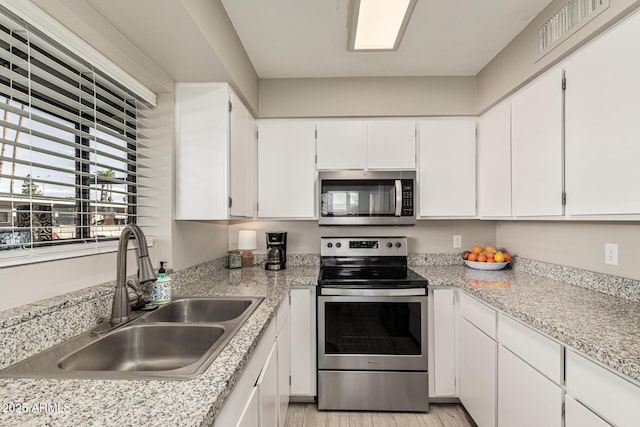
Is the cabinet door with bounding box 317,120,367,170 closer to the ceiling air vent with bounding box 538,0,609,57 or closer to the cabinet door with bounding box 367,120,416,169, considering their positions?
the cabinet door with bounding box 367,120,416,169

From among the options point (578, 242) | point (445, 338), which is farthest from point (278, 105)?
point (578, 242)

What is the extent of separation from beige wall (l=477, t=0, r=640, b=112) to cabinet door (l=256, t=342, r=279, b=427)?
210 centimetres

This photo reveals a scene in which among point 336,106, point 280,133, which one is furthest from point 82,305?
point 336,106

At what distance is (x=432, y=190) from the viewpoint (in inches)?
100

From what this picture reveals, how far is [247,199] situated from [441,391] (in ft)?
6.26

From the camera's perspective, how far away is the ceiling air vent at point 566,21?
1441 mm

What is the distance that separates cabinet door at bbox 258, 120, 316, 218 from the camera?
258cm

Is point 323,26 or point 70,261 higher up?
point 323,26

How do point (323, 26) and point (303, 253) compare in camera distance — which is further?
point (303, 253)

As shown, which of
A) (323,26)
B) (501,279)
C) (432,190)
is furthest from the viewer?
(432,190)

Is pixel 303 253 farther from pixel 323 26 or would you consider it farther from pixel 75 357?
pixel 75 357

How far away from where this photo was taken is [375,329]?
217 cm

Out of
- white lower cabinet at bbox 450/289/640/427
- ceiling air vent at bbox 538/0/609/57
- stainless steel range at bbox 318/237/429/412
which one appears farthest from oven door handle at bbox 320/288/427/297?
ceiling air vent at bbox 538/0/609/57

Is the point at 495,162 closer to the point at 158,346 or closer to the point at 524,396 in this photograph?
the point at 524,396
